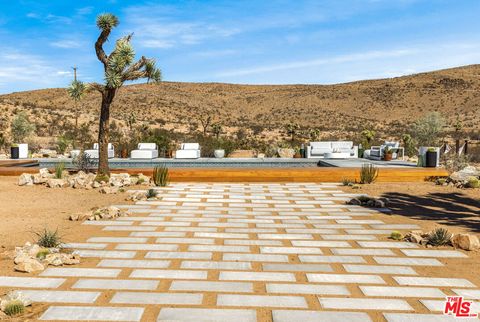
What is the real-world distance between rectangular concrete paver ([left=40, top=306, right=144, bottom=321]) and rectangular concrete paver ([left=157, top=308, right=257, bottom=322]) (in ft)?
0.70

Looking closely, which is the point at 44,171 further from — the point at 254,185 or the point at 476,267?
the point at 476,267

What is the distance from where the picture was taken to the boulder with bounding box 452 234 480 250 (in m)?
5.54

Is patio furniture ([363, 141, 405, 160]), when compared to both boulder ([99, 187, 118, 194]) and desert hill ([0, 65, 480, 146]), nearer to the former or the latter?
boulder ([99, 187, 118, 194])

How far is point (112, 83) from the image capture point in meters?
11.3

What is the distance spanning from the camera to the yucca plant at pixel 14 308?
338 centimetres

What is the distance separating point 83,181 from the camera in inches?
435

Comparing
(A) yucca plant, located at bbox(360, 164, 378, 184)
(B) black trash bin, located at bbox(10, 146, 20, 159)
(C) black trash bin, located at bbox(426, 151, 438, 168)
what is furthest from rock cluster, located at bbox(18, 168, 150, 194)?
(C) black trash bin, located at bbox(426, 151, 438, 168)

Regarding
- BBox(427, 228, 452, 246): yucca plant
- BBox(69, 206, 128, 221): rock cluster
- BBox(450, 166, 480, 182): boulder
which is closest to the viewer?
BBox(427, 228, 452, 246): yucca plant

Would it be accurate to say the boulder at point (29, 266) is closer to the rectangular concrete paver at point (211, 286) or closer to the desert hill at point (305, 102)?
the rectangular concrete paver at point (211, 286)

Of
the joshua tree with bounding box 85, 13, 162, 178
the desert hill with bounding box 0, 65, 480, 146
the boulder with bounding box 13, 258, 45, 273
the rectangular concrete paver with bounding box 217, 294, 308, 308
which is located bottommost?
the rectangular concrete paver with bounding box 217, 294, 308, 308

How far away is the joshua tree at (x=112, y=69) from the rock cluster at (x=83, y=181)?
0.54m

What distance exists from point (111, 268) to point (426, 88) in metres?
70.1

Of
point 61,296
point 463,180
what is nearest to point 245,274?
point 61,296

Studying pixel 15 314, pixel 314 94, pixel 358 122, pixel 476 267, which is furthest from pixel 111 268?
pixel 314 94
